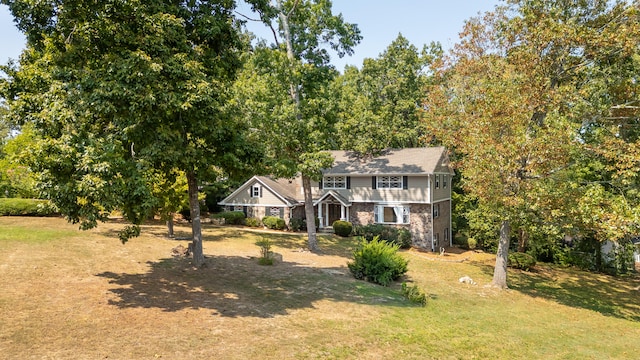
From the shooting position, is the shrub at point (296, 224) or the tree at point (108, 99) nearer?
the tree at point (108, 99)

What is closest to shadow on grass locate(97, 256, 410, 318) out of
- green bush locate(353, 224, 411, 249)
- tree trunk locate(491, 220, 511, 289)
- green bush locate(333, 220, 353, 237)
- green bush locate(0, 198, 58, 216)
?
tree trunk locate(491, 220, 511, 289)

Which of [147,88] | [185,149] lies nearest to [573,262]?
[185,149]

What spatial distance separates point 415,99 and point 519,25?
23.5m

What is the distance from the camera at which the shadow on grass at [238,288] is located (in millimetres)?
12570

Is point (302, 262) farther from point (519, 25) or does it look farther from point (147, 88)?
point (519, 25)

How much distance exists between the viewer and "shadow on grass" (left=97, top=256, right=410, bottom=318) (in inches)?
495

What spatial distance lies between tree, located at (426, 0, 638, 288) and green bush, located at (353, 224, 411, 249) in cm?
1149

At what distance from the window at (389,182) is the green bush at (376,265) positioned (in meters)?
15.1

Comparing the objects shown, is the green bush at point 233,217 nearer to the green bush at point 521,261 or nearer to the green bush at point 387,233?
the green bush at point 387,233

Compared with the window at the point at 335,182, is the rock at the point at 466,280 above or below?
below

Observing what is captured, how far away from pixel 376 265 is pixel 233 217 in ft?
71.0

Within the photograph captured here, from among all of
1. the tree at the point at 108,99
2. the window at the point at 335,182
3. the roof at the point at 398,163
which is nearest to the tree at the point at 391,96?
the roof at the point at 398,163

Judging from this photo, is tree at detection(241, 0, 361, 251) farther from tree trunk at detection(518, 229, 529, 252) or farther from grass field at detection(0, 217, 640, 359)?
tree trunk at detection(518, 229, 529, 252)

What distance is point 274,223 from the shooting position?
1426 inches
